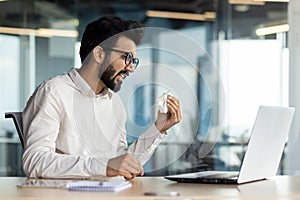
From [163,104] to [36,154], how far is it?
1.34ft

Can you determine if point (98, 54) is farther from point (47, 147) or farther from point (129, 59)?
point (47, 147)

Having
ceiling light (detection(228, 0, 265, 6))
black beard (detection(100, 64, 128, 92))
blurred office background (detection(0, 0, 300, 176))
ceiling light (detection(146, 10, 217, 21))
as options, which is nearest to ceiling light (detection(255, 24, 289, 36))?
blurred office background (detection(0, 0, 300, 176))

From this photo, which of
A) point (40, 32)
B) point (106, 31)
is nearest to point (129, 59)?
point (106, 31)

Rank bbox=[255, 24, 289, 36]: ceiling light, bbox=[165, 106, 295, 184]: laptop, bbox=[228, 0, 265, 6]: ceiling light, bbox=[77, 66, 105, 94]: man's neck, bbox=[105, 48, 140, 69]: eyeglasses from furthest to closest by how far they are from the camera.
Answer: bbox=[228, 0, 265, 6]: ceiling light → bbox=[255, 24, 289, 36]: ceiling light → bbox=[77, 66, 105, 94]: man's neck → bbox=[105, 48, 140, 69]: eyeglasses → bbox=[165, 106, 295, 184]: laptop

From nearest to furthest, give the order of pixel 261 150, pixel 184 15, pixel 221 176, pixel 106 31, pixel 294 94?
pixel 261 150 → pixel 221 176 → pixel 106 31 → pixel 294 94 → pixel 184 15

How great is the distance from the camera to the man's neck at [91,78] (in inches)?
90.9

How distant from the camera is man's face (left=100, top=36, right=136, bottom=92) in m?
2.06

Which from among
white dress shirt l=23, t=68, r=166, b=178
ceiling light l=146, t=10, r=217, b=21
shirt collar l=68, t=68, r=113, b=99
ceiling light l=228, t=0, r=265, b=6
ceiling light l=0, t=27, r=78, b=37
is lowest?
white dress shirt l=23, t=68, r=166, b=178

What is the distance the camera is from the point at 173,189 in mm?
1761

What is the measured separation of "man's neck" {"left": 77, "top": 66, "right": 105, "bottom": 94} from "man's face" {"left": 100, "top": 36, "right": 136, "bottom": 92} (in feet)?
0.49

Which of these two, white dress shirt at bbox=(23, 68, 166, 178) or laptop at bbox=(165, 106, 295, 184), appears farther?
white dress shirt at bbox=(23, 68, 166, 178)

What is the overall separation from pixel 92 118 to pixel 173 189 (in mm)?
538

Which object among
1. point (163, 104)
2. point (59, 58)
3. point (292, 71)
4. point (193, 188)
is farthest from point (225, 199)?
point (59, 58)

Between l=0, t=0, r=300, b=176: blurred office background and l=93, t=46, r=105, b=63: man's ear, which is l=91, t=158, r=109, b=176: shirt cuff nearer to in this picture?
l=93, t=46, r=105, b=63: man's ear
